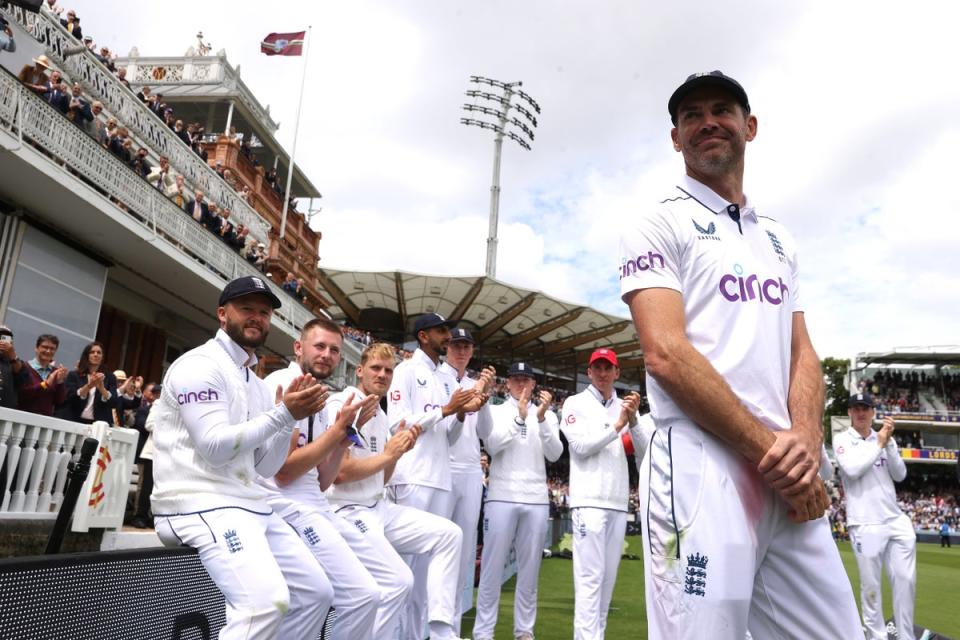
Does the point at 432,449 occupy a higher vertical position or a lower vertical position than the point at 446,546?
higher

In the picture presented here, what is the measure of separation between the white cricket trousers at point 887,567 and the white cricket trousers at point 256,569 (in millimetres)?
5505

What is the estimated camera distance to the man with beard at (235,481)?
3246 mm

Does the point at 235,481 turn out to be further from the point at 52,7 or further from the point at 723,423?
the point at 52,7

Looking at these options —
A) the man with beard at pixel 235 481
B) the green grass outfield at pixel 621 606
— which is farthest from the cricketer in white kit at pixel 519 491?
the man with beard at pixel 235 481

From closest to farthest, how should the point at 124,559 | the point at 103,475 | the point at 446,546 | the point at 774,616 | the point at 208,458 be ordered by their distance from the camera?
the point at 774,616 → the point at 124,559 → the point at 208,458 → the point at 446,546 → the point at 103,475

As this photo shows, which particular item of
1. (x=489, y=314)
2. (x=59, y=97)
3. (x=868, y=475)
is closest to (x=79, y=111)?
(x=59, y=97)

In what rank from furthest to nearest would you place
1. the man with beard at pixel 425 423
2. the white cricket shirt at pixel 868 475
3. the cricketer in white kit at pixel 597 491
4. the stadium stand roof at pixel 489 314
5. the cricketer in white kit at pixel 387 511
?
the stadium stand roof at pixel 489 314 → the white cricket shirt at pixel 868 475 → the cricketer in white kit at pixel 597 491 → the man with beard at pixel 425 423 → the cricketer in white kit at pixel 387 511

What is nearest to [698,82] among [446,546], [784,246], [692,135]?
[692,135]

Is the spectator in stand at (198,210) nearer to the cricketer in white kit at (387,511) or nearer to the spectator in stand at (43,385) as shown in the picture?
the spectator in stand at (43,385)

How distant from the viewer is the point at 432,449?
600 centimetres

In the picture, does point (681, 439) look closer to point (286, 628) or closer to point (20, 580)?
point (20, 580)

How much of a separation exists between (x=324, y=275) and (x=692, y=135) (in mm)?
30875

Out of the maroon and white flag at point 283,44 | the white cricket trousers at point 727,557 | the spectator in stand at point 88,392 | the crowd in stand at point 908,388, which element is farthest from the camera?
the crowd in stand at point 908,388

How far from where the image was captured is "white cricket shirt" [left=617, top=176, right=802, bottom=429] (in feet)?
6.68
